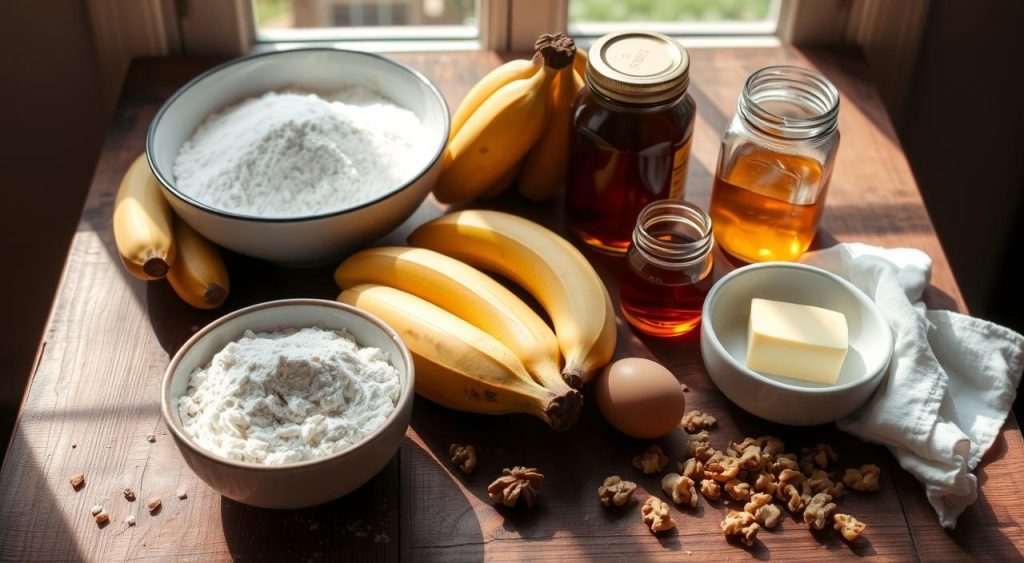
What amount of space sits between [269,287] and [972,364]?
77 cm

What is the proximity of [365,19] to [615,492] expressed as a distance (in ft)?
5.30

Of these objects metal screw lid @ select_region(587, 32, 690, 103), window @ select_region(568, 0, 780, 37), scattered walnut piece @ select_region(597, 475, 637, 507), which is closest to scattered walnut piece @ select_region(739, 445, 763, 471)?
scattered walnut piece @ select_region(597, 475, 637, 507)

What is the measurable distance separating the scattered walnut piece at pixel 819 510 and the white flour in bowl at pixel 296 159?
549mm

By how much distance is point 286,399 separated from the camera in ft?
2.99

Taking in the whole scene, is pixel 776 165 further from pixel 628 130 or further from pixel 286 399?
pixel 286 399

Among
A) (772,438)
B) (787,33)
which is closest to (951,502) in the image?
(772,438)

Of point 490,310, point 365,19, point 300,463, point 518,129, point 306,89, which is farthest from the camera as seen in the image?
point 365,19

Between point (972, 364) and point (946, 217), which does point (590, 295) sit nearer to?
point (972, 364)

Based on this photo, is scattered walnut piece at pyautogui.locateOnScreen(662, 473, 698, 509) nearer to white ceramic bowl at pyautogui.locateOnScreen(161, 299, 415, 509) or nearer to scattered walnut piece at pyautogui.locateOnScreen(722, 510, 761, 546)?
scattered walnut piece at pyautogui.locateOnScreen(722, 510, 761, 546)

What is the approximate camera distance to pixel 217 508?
Result: 94 cm

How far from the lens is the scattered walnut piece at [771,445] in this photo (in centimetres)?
100

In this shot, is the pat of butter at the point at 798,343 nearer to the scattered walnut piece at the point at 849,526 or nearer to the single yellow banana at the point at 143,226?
the scattered walnut piece at the point at 849,526

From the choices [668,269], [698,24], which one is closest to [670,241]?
[668,269]

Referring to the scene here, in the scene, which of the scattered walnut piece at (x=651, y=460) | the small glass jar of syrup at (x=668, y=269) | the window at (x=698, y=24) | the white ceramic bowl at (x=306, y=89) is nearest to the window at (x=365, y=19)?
the window at (x=698, y=24)
